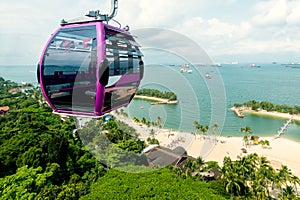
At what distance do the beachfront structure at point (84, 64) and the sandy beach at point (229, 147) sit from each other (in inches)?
531

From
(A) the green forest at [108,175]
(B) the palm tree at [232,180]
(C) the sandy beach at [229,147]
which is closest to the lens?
(A) the green forest at [108,175]

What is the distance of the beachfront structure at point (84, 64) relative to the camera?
220 cm

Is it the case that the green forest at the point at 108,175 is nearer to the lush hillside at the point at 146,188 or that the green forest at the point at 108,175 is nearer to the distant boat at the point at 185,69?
the lush hillside at the point at 146,188

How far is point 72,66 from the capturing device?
7.41 ft

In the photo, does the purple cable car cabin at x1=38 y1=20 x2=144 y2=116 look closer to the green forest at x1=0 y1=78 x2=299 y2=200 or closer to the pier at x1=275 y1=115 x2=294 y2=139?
the green forest at x1=0 y1=78 x2=299 y2=200

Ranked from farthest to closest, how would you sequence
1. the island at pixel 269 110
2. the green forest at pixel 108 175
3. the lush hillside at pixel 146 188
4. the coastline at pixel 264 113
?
1. the island at pixel 269 110
2. the coastline at pixel 264 113
3. the green forest at pixel 108 175
4. the lush hillside at pixel 146 188

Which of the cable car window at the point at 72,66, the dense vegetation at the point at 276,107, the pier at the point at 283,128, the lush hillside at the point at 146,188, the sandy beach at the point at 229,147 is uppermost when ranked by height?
the cable car window at the point at 72,66

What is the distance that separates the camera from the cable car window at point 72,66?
2.23 metres

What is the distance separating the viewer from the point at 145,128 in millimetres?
24781

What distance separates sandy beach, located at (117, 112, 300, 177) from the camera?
16719mm

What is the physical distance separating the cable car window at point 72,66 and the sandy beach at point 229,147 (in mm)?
13638

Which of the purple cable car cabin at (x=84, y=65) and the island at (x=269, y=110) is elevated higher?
the purple cable car cabin at (x=84, y=65)

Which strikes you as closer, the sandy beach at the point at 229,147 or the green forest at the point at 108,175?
the green forest at the point at 108,175

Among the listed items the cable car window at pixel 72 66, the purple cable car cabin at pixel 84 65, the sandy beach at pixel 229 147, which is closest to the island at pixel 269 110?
the sandy beach at pixel 229 147
